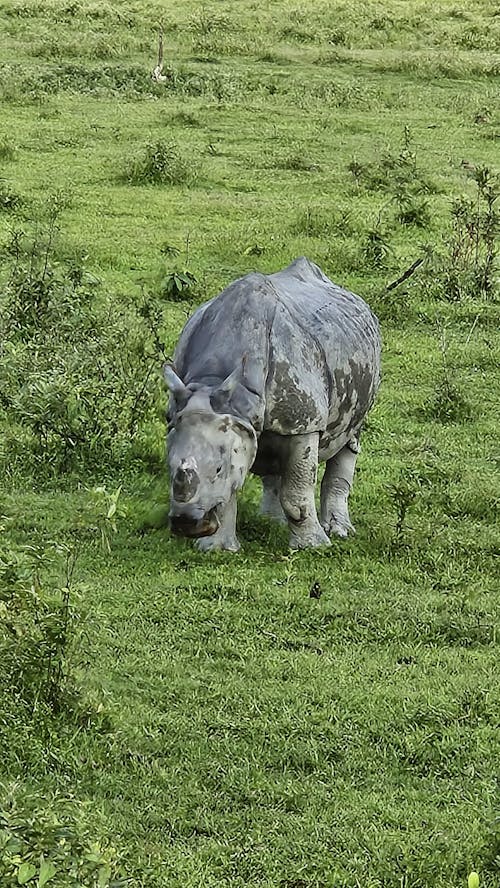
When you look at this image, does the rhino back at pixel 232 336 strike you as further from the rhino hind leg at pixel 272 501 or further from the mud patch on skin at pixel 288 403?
the rhino hind leg at pixel 272 501

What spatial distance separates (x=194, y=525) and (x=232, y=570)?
1.42ft

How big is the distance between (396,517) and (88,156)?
9.21 meters

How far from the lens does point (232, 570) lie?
6809 millimetres

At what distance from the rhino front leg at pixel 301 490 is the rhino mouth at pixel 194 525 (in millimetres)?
617

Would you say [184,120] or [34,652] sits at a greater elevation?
[34,652]

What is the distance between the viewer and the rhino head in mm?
6441

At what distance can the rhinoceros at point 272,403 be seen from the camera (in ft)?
21.4

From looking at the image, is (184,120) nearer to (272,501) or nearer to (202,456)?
(272,501)

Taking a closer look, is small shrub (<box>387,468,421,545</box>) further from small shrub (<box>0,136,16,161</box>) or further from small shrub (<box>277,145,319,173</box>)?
small shrub (<box>0,136,16,161</box>)

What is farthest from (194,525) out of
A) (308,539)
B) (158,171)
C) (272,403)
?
(158,171)

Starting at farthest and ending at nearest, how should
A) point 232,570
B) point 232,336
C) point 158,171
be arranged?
1. point 158,171
2. point 232,336
3. point 232,570

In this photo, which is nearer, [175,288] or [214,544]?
[214,544]

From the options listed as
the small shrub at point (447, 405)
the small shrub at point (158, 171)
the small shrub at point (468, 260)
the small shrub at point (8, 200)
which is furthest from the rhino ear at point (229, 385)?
the small shrub at point (158, 171)

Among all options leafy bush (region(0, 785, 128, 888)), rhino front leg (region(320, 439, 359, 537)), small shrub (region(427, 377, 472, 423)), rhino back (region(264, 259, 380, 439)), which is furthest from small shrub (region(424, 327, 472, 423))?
leafy bush (region(0, 785, 128, 888))
